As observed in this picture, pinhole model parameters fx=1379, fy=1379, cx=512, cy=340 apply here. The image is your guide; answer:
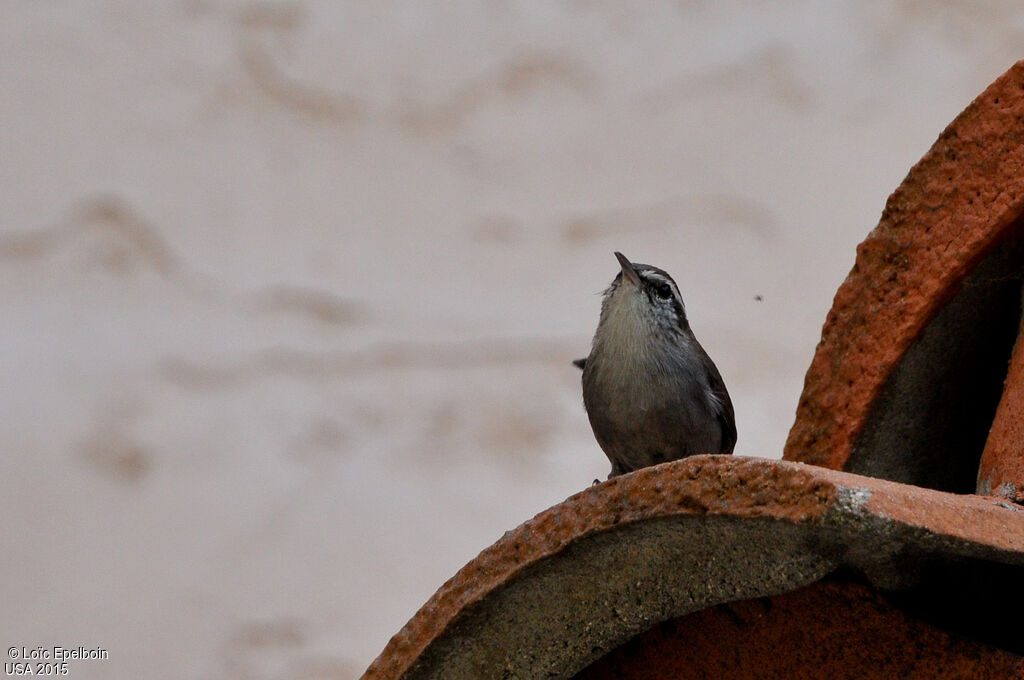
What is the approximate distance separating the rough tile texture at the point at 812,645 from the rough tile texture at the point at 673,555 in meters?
0.05

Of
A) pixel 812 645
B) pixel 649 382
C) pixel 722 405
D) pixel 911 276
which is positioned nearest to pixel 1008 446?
pixel 911 276

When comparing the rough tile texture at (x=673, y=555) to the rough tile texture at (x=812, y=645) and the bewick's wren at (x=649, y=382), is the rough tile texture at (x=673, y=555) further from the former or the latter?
the bewick's wren at (x=649, y=382)

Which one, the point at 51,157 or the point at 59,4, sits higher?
the point at 59,4

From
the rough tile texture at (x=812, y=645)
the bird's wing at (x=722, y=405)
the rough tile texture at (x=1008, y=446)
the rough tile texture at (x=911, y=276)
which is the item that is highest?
the bird's wing at (x=722, y=405)

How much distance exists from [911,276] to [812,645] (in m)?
0.82

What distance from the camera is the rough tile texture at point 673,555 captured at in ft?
5.99

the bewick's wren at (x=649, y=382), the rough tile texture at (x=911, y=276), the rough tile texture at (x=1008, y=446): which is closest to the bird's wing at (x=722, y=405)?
the bewick's wren at (x=649, y=382)

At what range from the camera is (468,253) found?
6.26m

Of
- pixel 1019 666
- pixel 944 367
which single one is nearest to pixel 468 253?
pixel 944 367

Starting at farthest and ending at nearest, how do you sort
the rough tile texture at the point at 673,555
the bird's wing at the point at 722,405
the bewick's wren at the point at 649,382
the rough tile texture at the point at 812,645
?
the bird's wing at the point at 722,405, the bewick's wren at the point at 649,382, the rough tile texture at the point at 812,645, the rough tile texture at the point at 673,555

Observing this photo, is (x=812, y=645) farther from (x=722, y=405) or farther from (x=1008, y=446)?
(x=722, y=405)

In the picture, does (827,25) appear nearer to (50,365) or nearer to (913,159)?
(913,159)

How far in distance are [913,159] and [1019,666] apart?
4391 millimetres

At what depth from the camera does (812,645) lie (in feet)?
6.92
